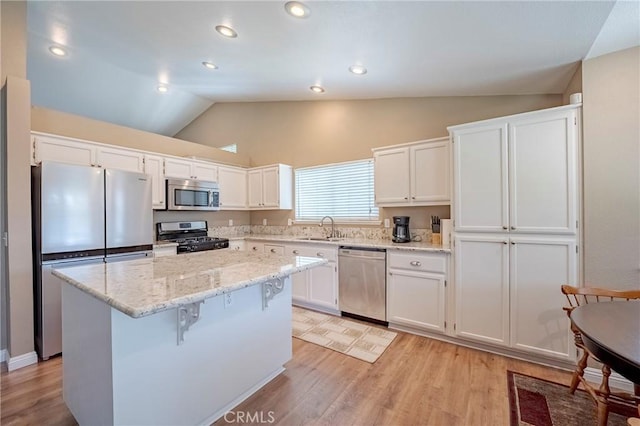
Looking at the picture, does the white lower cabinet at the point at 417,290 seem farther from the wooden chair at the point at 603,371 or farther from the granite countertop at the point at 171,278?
the granite countertop at the point at 171,278

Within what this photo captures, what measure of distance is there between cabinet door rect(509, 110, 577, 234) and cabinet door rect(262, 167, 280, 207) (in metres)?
3.23

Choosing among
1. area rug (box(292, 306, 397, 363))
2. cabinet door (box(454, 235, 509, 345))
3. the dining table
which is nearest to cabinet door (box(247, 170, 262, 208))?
area rug (box(292, 306, 397, 363))

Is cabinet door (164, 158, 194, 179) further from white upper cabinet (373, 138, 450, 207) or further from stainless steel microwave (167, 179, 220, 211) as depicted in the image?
white upper cabinet (373, 138, 450, 207)

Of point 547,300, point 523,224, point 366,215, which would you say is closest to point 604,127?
point 523,224

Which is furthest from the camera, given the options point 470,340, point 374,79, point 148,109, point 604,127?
point 148,109

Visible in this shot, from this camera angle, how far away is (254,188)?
496 cm

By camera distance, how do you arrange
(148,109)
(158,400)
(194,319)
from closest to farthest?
(158,400), (194,319), (148,109)

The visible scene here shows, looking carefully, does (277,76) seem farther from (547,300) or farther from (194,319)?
(547,300)

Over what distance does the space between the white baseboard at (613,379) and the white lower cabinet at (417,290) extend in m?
1.08

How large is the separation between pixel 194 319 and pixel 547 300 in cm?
272

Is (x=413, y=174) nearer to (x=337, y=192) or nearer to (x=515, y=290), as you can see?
(x=337, y=192)

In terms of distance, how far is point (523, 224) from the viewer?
7.86 feet

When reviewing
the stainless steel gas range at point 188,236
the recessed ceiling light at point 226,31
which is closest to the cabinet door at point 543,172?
the recessed ceiling light at point 226,31

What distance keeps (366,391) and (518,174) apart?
2189 mm
